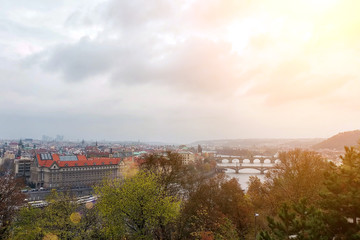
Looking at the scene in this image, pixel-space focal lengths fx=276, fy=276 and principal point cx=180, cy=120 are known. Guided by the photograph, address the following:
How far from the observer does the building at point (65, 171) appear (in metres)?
42.5

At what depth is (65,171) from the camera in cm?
4356

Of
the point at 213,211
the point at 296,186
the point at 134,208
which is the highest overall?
the point at 296,186

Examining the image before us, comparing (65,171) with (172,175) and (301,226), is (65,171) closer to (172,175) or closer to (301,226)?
(172,175)

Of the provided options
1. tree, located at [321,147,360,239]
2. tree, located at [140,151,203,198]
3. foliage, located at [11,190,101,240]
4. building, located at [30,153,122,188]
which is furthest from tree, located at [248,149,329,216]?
building, located at [30,153,122,188]

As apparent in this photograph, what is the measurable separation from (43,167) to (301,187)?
4090 centimetres

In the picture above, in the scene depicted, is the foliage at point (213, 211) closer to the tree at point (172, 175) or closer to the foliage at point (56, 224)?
the tree at point (172, 175)

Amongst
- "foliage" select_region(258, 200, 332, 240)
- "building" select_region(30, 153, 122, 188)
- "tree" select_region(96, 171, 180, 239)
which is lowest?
"building" select_region(30, 153, 122, 188)

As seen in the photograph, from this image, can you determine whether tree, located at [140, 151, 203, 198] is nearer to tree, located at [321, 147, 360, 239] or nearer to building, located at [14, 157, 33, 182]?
tree, located at [321, 147, 360, 239]

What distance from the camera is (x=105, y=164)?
47.6 metres

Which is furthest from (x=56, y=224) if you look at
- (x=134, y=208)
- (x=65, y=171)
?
(x=65, y=171)

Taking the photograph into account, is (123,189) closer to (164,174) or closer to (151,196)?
(151,196)

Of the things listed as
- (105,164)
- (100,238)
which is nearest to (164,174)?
(100,238)

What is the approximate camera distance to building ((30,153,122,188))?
42.5 meters

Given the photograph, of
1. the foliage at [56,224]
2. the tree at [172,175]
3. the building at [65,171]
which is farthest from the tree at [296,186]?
the building at [65,171]
